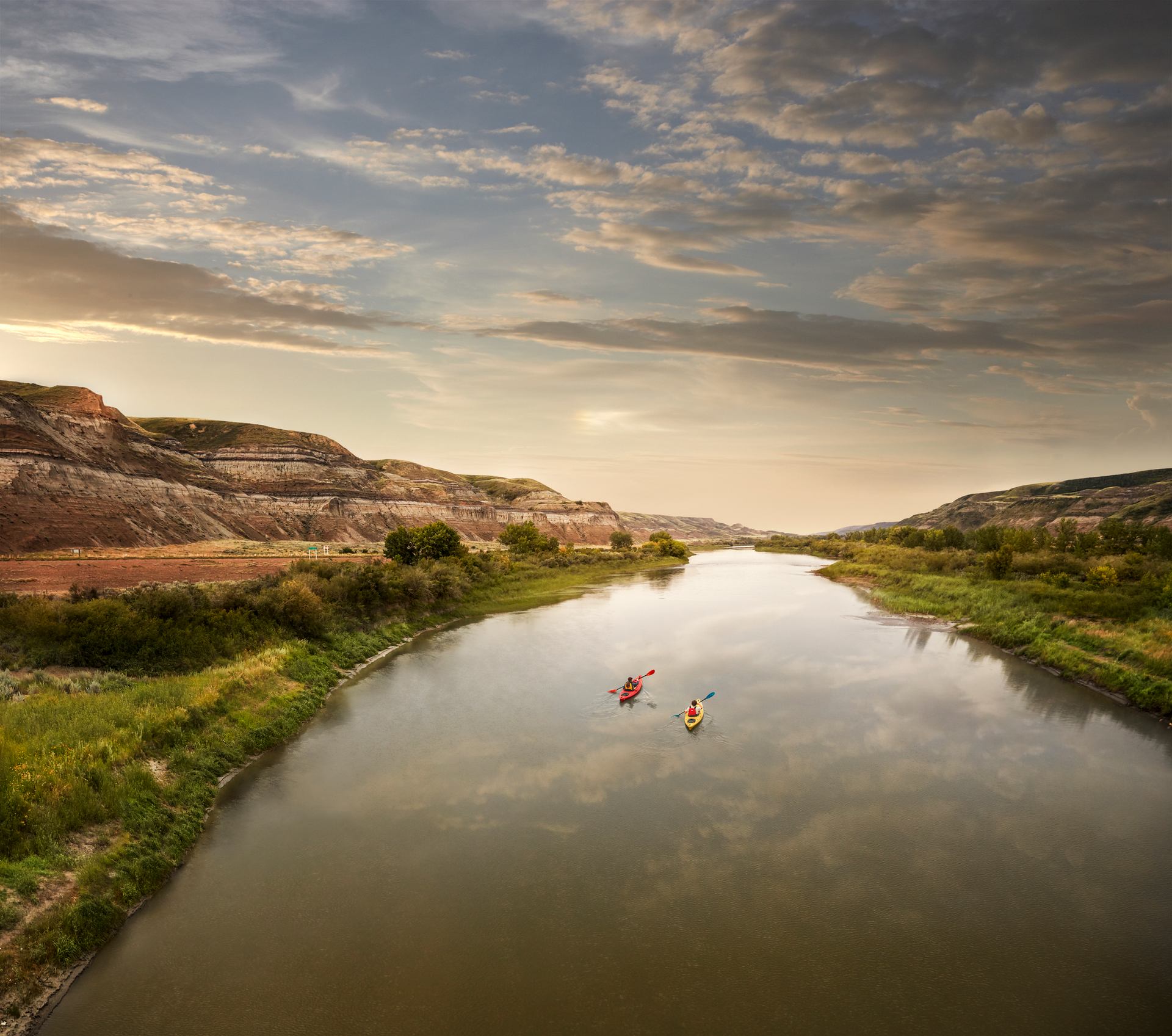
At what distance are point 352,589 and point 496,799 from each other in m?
22.9

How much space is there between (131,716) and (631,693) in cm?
1699

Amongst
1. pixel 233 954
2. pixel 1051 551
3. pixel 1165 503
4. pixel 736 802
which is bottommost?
pixel 233 954

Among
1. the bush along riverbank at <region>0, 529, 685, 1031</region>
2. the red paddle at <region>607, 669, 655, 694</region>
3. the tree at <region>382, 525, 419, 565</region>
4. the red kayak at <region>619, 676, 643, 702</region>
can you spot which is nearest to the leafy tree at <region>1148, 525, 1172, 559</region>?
the red paddle at <region>607, 669, 655, 694</region>

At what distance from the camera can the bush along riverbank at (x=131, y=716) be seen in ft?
35.7

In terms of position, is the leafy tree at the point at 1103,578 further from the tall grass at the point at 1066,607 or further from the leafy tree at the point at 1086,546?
the leafy tree at the point at 1086,546

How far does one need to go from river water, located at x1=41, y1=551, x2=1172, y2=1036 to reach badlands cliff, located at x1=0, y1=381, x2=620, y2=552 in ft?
186

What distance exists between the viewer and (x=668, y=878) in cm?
1317

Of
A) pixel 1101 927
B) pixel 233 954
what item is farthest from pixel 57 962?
pixel 1101 927

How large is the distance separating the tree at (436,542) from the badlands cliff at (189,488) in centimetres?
3254

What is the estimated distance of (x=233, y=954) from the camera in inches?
425

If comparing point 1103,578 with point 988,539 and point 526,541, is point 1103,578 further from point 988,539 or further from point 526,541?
point 526,541

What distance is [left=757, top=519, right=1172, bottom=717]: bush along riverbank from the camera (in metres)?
28.5

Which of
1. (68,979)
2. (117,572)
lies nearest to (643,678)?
(68,979)

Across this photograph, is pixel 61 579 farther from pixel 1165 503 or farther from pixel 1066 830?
pixel 1165 503
